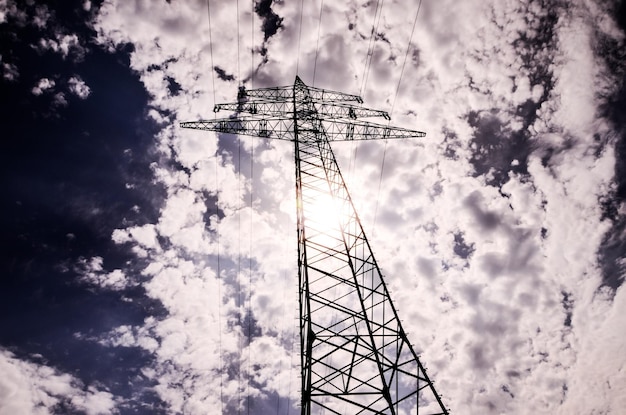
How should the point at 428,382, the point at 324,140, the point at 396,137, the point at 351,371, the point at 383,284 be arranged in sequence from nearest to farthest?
the point at 428,382 → the point at 351,371 → the point at 383,284 → the point at 324,140 → the point at 396,137

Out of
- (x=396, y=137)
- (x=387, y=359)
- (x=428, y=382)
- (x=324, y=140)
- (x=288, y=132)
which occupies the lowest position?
(x=428, y=382)

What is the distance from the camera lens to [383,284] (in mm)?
9391

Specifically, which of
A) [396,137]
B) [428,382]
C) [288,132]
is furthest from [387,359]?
[396,137]

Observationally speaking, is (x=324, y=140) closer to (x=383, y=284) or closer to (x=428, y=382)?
(x=383, y=284)

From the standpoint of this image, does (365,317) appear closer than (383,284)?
Yes

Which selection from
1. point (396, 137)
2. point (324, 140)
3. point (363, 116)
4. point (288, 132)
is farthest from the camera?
point (363, 116)

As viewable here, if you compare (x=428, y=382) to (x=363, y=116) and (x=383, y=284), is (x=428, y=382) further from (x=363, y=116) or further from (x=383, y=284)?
(x=363, y=116)

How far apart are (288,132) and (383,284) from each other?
876cm

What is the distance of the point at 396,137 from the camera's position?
16.5m

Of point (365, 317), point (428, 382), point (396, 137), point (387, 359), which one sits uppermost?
point (396, 137)

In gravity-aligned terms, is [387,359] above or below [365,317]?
below

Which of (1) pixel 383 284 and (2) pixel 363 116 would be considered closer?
(1) pixel 383 284

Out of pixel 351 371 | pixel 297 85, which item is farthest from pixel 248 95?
pixel 351 371

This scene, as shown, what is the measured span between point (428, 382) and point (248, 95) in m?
15.9
